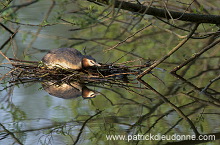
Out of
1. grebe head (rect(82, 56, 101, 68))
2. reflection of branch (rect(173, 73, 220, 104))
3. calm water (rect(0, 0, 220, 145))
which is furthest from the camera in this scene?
grebe head (rect(82, 56, 101, 68))

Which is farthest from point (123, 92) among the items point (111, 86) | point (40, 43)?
point (40, 43)

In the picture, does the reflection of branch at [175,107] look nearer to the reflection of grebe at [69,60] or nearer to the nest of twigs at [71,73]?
the nest of twigs at [71,73]

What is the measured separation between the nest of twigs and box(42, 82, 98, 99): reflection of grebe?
0.47 feet

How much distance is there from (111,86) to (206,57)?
223 cm

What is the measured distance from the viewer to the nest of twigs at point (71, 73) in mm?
5234

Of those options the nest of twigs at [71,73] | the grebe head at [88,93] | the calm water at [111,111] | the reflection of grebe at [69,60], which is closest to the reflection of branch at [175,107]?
the calm water at [111,111]

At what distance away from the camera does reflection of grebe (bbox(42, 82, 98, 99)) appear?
466cm

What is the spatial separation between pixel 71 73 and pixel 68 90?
62 cm

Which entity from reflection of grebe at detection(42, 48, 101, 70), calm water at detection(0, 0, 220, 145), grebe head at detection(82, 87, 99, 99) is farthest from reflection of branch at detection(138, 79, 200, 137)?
reflection of grebe at detection(42, 48, 101, 70)

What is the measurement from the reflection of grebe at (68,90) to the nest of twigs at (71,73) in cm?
14

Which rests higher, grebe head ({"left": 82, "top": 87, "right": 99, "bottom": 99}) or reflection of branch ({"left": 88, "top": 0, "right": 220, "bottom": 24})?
reflection of branch ({"left": 88, "top": 0, "right": 220, "bottom": 24})

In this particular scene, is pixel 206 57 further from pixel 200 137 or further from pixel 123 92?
pixel 200 137

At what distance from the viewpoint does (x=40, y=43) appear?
7852 millimetres

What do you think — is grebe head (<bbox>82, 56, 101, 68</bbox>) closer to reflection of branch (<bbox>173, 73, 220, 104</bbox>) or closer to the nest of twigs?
the nest of twigs
